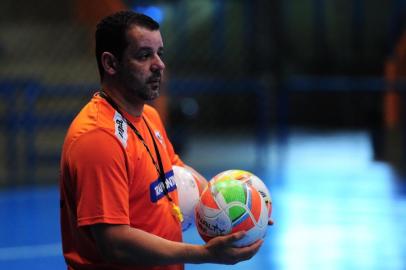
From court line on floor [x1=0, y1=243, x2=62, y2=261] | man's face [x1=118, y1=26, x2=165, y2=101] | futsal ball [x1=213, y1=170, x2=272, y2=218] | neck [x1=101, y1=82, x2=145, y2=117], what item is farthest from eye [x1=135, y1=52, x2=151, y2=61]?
court line on floor [x1=0, y1=243, x2=62, y2=261]

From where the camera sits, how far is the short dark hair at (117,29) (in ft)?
9.04

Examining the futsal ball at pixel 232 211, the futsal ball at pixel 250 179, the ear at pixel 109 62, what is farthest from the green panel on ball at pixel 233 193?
the ear at pixel 109 62

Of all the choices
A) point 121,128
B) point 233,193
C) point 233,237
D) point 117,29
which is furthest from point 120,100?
point 233,237

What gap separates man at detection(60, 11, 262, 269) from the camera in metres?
2.61

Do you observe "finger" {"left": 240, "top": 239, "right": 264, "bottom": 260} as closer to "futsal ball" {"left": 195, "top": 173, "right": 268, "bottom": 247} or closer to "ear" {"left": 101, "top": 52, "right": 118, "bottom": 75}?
"futsal ball" {"left": 195, "top": 173, "right": 268, "bottom": 247}

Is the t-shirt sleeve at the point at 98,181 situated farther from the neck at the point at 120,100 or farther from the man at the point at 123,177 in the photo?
the neck at the point at 120,100

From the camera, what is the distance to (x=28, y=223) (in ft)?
24.0

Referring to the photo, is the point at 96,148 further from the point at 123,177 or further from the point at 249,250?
the point at 249,250

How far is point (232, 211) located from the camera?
2787 millimetres

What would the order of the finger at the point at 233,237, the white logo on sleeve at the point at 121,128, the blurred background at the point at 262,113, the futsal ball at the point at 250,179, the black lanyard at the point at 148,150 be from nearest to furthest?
the finger at the point at 233,237, the white logo on sleeve at the point at 121,128, the black lanyard at the point at 148,150, the futsal ball at the point at 250,179, the blurred background at the point at 262,113

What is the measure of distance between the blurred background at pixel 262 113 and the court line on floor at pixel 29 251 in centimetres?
2

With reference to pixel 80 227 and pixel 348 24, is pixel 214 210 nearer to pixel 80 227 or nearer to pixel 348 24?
pixel 80 227

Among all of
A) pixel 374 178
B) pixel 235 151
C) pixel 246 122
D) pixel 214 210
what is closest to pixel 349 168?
pixel 374 178

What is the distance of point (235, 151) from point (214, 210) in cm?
997
